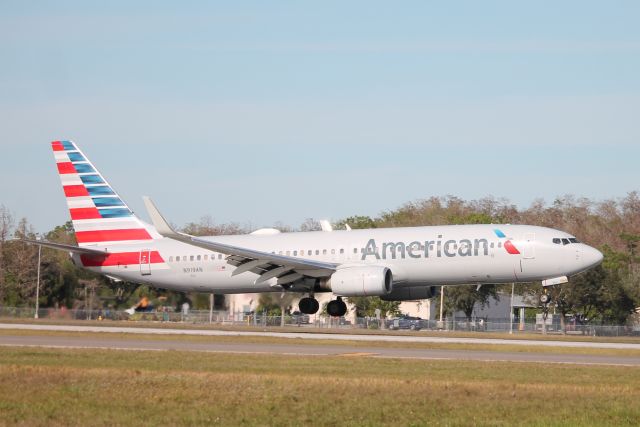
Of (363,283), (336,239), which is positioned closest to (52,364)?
(363,283)

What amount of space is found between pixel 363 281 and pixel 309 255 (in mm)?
4798

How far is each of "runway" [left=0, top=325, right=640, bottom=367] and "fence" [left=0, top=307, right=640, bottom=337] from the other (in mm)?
9309

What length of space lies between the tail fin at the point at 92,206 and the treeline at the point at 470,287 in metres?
2.14

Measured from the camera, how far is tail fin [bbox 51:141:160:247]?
55.1 metres

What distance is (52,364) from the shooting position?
89.5 ft

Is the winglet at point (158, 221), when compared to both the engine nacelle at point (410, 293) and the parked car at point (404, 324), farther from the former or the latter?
the parked car at point (404, 324)

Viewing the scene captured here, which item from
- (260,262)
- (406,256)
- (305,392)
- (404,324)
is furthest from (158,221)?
(404,324)

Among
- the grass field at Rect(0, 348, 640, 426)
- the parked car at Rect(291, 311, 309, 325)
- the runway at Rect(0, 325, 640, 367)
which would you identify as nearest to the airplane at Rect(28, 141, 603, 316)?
the runway at Rect(0, 325, 640, 367)

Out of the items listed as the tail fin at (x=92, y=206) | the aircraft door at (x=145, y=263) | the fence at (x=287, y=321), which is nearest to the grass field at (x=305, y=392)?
the fence at (x=287, y=321)

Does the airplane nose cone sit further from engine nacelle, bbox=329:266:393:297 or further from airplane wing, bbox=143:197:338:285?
airplane wing, bbox=143:197:338:285

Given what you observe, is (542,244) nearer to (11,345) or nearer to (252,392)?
(11,345)

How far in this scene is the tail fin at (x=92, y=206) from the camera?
55125 millimetres

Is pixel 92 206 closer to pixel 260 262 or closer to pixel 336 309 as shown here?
pixel 260 262

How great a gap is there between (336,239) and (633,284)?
38.1 meters
